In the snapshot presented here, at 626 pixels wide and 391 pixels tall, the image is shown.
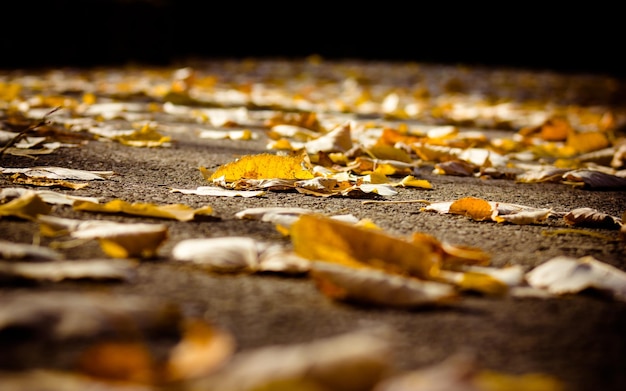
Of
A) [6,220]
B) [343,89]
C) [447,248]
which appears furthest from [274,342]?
[343,89]

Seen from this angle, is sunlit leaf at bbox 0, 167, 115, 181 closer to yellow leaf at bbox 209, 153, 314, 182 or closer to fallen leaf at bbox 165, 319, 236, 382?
yellow leaf at bbox 209, 153, 314, 182

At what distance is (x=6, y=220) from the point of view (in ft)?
3.98

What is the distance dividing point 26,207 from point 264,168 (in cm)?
65

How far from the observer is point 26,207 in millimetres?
1230

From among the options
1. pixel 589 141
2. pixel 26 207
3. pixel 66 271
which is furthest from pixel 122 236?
pixel 589 141

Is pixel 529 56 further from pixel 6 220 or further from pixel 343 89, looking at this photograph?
pixel 6 220

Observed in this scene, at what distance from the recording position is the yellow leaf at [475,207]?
150 cm

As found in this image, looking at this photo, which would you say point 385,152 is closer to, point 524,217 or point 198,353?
point 524,217

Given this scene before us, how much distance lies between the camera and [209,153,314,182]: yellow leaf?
66.6 inches

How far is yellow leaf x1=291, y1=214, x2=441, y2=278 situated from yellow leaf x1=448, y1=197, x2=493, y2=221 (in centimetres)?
53

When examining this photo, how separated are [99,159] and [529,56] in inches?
457

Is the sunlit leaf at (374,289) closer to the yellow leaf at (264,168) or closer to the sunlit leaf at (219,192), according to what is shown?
the sunlit leaf at (219,192)

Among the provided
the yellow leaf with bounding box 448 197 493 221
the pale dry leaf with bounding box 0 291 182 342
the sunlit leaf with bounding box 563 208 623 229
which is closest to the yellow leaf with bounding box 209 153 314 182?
the yellow leaf with bounding box 448 197 493 221

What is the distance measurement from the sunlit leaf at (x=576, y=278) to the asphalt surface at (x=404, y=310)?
19 millimetres
